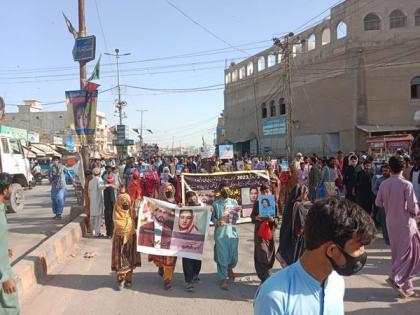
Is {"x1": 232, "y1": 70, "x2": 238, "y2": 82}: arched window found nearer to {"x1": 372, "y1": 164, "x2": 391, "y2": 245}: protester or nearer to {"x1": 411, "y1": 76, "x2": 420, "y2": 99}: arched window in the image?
{"x1": 411, "y1": 76, "x2": 420, "y2": 99}: arched window

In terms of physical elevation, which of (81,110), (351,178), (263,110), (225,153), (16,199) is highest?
(263,110)

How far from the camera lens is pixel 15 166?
16.4 m

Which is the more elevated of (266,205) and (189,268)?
(266,205)

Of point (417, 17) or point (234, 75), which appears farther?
point (234, 75)

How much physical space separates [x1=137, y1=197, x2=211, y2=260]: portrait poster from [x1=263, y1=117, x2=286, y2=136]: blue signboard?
1484 inches

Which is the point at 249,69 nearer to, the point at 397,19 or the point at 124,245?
the point at 397,19

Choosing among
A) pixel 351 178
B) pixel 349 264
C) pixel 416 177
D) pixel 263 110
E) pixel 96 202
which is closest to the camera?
pixel 349 264

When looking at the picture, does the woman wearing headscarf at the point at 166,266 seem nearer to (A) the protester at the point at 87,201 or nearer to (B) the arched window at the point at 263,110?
(A) the protester at the point at 87,201

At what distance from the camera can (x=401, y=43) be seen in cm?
3319

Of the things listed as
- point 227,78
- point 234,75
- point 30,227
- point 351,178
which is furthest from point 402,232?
point 227,78

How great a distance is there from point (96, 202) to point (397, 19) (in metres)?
30.7

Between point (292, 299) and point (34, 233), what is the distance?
1054cm

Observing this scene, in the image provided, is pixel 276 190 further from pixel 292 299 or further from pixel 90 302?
pixel 292 299

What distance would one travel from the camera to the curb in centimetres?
600
